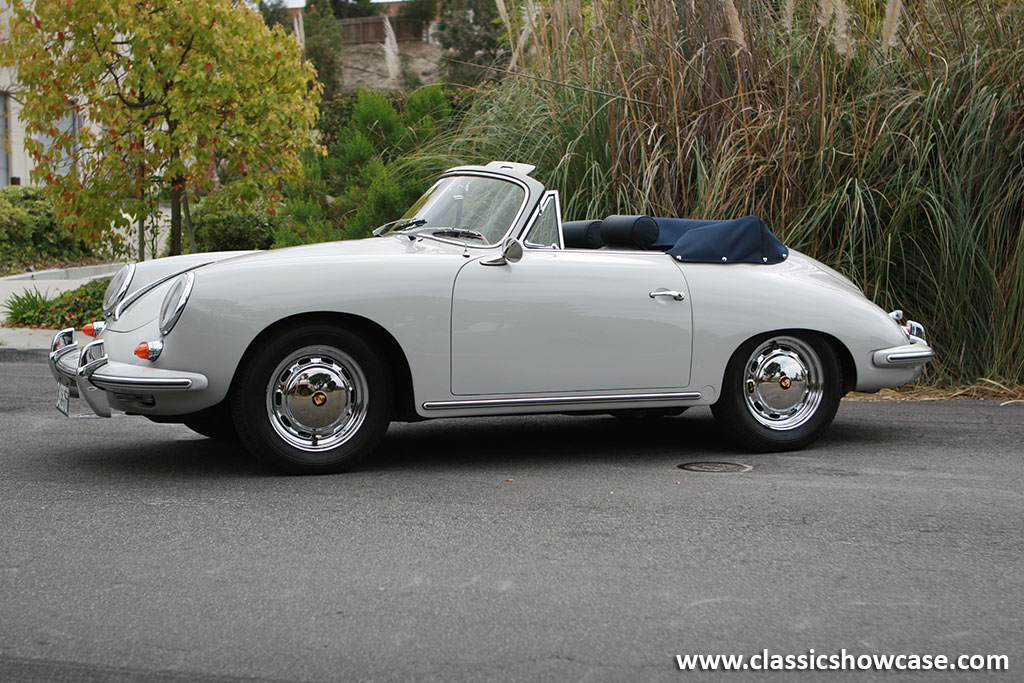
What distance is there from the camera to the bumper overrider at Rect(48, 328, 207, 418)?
4980mm

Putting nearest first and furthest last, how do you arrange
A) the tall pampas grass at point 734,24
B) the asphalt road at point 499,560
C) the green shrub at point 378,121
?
the asphalt road at point 499,560, the tall pampas grass at point 734,24, the green shrub at point 378,121

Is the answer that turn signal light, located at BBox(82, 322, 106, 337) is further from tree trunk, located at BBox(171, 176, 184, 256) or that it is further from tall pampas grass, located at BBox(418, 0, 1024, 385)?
tree trunk, located at BBox(171, 176, 184, 256)

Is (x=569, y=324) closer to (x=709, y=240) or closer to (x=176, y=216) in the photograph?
(x=709, y=240)

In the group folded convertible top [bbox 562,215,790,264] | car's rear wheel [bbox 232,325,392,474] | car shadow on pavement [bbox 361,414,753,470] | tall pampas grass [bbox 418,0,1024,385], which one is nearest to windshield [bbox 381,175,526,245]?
folded convertible top [bbox 562,215,790,264]

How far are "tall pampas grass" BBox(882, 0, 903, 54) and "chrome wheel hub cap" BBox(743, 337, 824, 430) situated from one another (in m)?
3.57

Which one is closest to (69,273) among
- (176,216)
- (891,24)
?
(176,216)

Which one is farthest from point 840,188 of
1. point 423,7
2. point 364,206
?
point 423,7

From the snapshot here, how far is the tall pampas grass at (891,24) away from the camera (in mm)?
8344

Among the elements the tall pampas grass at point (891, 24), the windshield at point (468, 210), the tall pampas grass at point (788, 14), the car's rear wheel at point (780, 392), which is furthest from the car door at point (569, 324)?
the tall pampas grass at point (788, 14)

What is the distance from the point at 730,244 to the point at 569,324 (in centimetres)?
106

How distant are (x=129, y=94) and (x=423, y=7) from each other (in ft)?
165

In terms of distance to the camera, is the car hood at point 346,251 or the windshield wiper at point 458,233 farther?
the windshield wiper at point 458,233

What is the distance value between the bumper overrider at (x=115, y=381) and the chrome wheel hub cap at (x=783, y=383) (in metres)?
2.62

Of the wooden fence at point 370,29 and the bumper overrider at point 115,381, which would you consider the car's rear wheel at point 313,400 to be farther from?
the wooden fence at point 370,29
